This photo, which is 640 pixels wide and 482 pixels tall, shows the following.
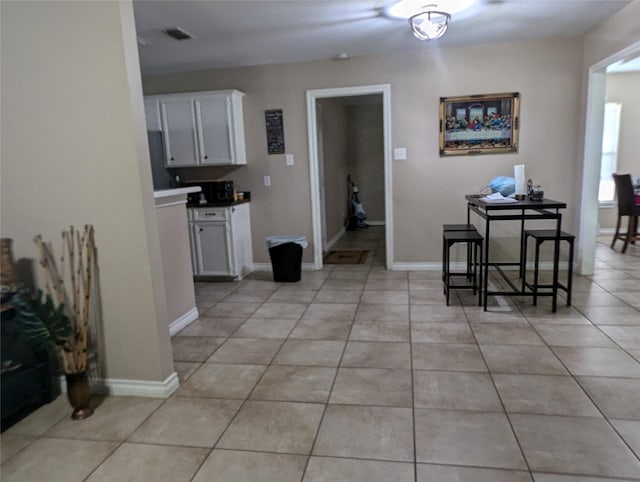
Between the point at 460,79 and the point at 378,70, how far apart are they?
83 cm

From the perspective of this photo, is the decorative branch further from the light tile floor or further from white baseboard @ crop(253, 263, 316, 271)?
white baseboard @ crop(253, 263, 316, 271)

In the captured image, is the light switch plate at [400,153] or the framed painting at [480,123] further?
the light switch plate at [400,153]

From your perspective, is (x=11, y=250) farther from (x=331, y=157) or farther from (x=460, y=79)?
(x=331, y=157)

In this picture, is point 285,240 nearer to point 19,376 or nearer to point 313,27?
point 313,27

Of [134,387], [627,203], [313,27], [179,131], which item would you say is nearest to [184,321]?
[134,387]

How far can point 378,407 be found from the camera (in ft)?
6.73

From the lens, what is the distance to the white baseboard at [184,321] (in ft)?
10.2

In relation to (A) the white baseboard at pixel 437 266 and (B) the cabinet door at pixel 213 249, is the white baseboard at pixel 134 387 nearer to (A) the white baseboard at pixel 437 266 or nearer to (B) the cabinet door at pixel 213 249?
(B) the cabinet door at pixel 213 249

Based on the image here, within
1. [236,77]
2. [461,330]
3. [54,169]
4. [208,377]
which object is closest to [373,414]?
[208,377]

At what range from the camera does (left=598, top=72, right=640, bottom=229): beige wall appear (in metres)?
5.84

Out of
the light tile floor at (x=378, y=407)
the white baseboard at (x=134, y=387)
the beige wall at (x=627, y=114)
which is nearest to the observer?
the light tile floor at (x=378, y=407)

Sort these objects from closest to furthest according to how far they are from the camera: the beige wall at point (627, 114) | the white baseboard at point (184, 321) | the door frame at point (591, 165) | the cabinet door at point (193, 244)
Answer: the white baseboard at point (184, 321)
the door frame at point (591, 165)
the cabinet door at point (193, 244)
the beige wall at point (627, 114)

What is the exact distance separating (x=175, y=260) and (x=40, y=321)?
1289mm

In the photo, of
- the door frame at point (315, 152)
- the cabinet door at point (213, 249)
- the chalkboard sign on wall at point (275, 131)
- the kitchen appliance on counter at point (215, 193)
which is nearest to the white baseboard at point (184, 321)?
the cabinet door at point (213, 249)
